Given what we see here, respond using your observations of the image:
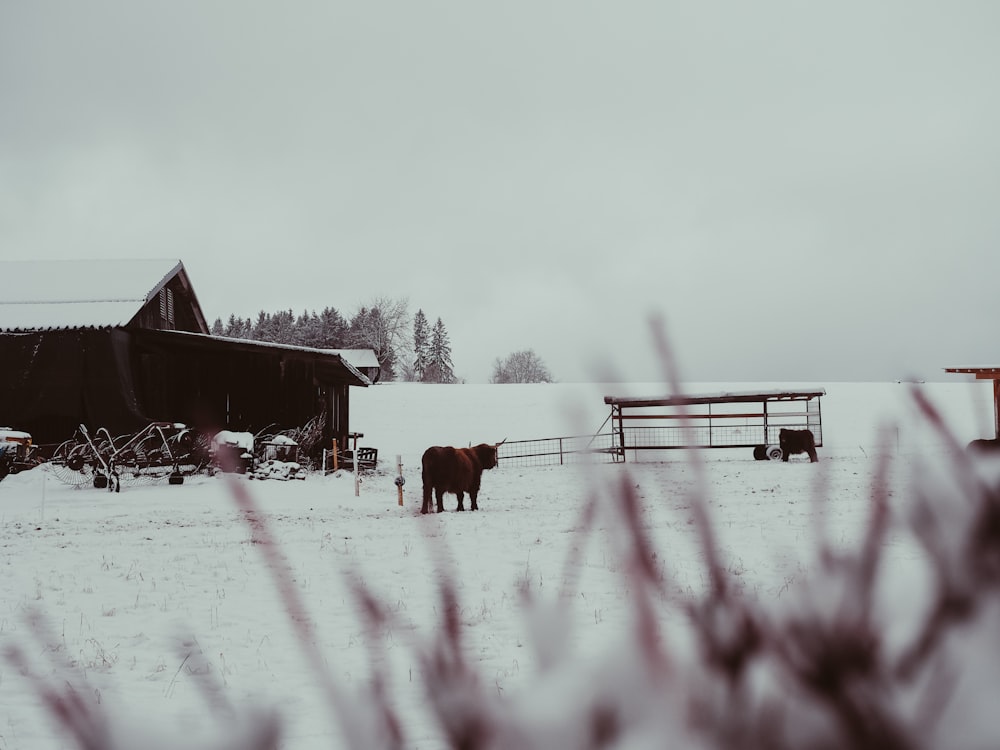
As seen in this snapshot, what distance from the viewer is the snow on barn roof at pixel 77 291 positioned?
20.5 m

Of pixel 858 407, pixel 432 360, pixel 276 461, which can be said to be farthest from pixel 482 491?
pixel 432 360

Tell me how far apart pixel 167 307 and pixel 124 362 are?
17.5 ft

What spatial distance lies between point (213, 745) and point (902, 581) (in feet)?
2.36

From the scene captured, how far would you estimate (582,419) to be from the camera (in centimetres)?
70

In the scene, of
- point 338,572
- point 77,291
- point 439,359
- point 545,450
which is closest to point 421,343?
point 439,359

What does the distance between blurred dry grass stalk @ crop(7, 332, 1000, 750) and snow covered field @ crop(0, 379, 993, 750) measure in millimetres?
31

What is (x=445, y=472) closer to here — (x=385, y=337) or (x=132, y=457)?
(x=132, y=457)

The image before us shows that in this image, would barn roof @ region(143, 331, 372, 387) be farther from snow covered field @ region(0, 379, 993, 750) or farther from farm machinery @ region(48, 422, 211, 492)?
snow covered field @ region(0, 379, 993, 750)

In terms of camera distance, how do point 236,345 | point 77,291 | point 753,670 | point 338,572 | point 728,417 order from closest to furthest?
point 753,670 < point 338,572 < point 728,417 < point 236,345 < point 77,291

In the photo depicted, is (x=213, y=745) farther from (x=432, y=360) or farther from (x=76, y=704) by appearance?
(x=432, y=360)

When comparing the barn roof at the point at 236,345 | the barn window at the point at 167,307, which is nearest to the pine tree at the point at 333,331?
the barn window at the point at 167,307

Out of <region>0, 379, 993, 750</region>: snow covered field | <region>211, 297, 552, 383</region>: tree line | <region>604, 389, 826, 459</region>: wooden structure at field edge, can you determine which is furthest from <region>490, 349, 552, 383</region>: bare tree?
<region>0, 379, 993, 750</region>: snow covered field

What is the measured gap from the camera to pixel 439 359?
91.6 metres

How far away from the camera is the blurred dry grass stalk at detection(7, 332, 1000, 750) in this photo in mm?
615
